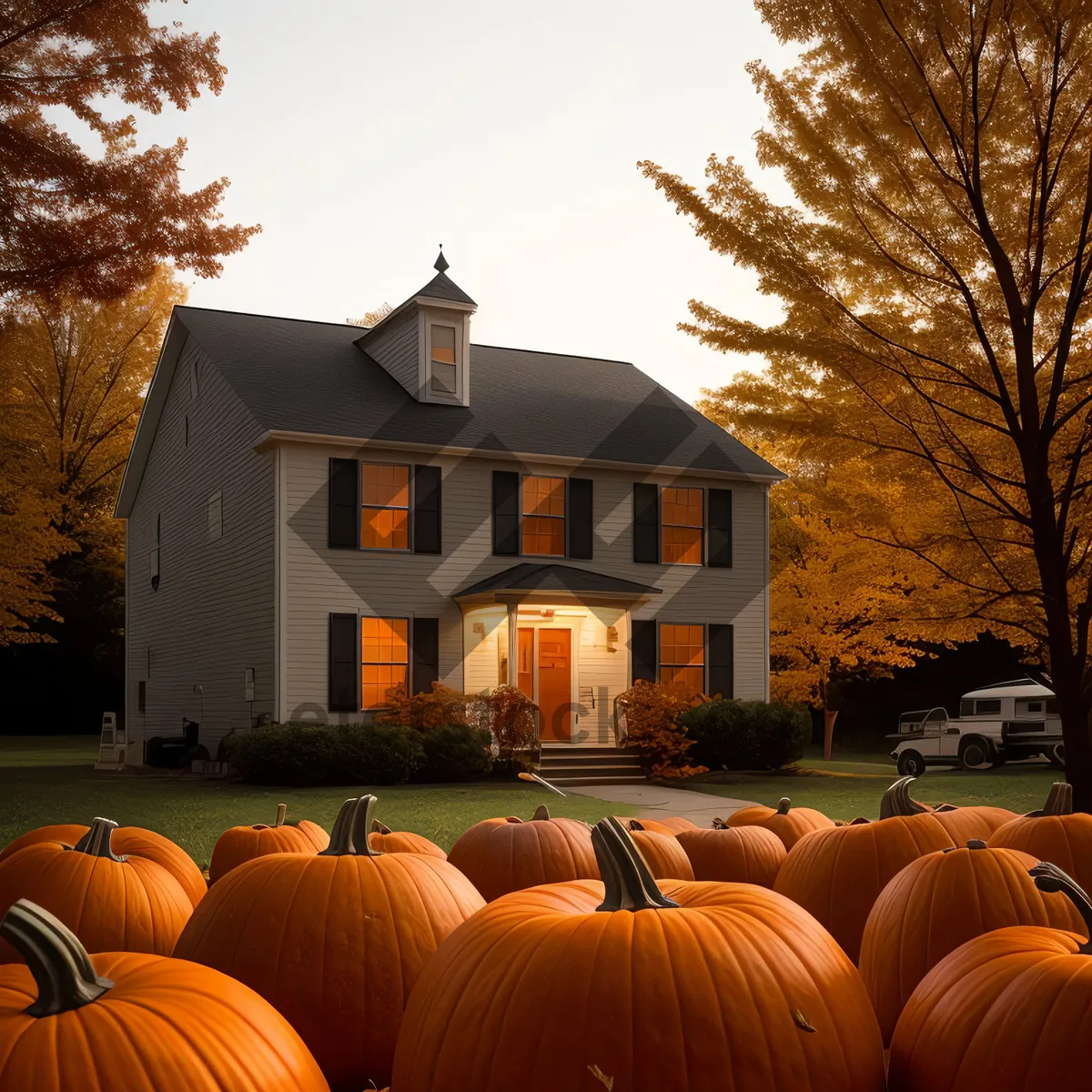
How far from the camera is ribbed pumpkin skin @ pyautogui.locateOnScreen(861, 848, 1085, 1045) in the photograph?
258 cm

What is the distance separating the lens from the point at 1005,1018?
1.79 m

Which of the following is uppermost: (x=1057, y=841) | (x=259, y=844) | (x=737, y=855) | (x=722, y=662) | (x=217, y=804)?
(x=722, y=662)

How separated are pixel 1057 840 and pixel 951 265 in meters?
5.42

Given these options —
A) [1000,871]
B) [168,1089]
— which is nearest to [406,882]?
[168,1089]

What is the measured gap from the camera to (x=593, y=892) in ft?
7.04

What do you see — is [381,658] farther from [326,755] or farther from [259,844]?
[259,844]

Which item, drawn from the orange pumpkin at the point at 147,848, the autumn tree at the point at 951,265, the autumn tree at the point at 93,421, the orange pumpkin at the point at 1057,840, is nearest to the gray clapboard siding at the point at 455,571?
the autumn tree at the point at 951,265

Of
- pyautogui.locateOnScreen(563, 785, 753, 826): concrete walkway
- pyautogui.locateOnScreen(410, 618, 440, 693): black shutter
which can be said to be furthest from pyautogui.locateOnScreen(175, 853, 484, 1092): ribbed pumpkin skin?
pyautogui.locateOnScreen(410, 618, 440, 693): black shutter

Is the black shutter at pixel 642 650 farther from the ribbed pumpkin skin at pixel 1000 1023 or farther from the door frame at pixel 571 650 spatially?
the ribbed pumpkin skin at pixel 1000 1023

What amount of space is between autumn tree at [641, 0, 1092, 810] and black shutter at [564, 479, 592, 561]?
39.6ft

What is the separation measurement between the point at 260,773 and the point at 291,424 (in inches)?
220

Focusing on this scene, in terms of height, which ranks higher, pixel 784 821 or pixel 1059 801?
pixel 1059 801

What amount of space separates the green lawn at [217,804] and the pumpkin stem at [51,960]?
682cm

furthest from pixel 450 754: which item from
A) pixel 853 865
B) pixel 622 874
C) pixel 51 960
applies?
pixel 51 960
